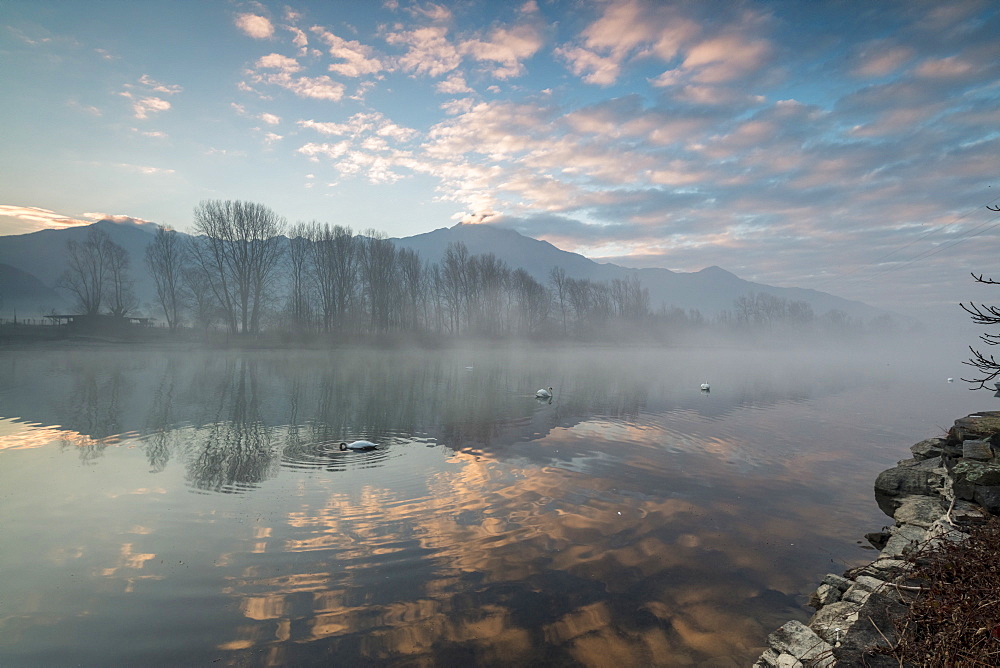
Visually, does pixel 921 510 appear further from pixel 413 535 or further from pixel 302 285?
pixel 302 285

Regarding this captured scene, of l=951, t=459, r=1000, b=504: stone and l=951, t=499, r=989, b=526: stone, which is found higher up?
l=951, t=459, r=1000, b=504: stone

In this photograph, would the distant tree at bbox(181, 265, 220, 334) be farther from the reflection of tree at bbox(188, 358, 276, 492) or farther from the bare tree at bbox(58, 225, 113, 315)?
the reflection of tree at bbox(188, 358, 276, 492)

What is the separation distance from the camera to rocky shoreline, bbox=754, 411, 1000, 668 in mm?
4816

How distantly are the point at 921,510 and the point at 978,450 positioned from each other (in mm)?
1832

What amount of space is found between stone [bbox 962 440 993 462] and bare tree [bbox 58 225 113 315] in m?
104

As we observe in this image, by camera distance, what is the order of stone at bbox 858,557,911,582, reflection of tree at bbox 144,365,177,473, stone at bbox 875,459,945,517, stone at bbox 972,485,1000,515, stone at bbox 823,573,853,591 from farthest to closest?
reflection of tree at bbox 144,365,177,473
stone at bbox 875,459,945,517
stone at bbox 972,485,1000,515
stone at bbox 823,573,853,591
stone at bbox 858,557,911,582

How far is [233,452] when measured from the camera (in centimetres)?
1467

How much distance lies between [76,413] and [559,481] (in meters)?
22.5

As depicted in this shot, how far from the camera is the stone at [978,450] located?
9.33m

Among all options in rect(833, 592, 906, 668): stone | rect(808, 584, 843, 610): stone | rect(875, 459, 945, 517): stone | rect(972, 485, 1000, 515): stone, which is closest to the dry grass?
rect(833, 592, 906, 668): stone

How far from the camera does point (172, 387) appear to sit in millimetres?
29875

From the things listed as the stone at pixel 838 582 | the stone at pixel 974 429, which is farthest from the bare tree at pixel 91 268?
the stone at pixel 974 429

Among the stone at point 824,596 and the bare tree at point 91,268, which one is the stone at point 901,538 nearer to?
the stone at point 824,596

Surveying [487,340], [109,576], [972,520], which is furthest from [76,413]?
[487,340]
